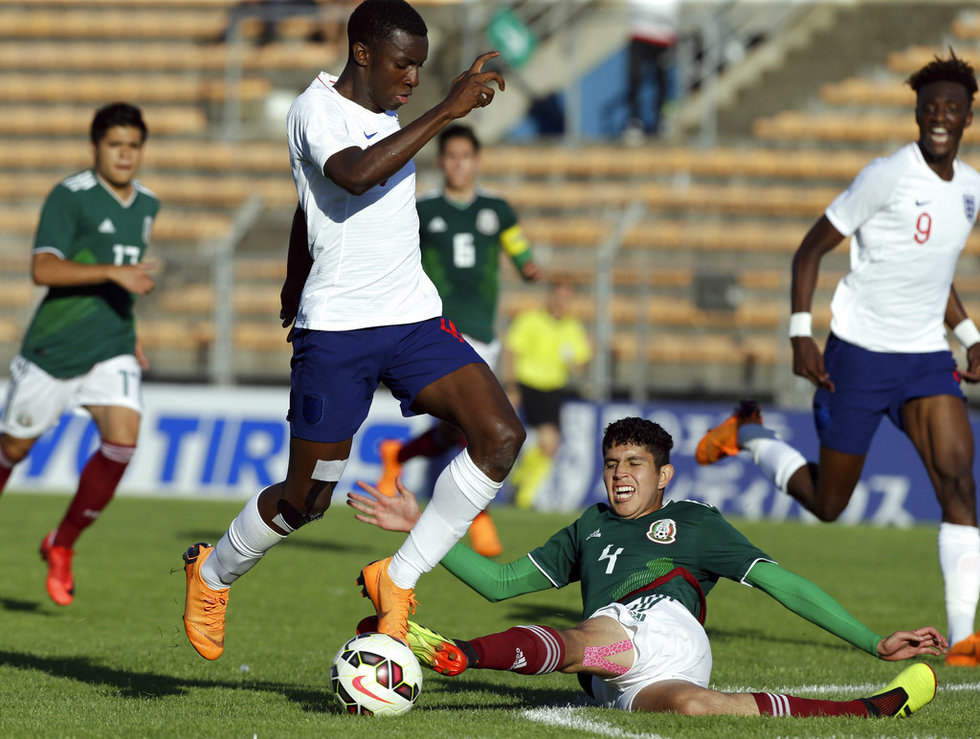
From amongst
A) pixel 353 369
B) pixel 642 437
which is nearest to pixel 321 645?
pixel 353 369

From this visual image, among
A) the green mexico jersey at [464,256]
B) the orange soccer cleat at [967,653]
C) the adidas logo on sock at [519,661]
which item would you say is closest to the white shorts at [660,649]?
the adidas logo on sock at [519,661]

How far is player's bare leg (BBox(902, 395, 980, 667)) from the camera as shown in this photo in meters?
6.36

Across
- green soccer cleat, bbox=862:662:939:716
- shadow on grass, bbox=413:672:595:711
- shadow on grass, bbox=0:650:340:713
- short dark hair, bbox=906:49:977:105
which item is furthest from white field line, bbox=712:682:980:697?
short dark hair, bbox=906:49:977:105

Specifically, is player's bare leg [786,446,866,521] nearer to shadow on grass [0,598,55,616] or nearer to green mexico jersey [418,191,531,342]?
green mexico jersey [418,191,531,342]

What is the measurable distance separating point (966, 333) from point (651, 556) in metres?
2.83

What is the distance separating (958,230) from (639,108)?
14.6 meters

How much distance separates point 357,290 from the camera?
488 centimetres

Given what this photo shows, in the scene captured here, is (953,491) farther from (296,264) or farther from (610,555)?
(296,264)

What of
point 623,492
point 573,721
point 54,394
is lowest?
point 573,721

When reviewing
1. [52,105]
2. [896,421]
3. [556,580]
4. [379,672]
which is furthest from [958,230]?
[52,105]

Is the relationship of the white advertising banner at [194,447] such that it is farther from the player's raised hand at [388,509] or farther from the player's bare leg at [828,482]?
the player's raised hand at [388,509]

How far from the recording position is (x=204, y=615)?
202 inches

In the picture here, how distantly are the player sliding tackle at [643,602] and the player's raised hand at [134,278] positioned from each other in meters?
2.49

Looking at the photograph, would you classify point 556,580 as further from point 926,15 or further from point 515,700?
point 926,15
